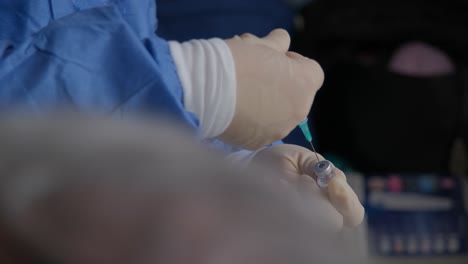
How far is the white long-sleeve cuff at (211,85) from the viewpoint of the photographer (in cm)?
34

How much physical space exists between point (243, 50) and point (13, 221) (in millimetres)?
245

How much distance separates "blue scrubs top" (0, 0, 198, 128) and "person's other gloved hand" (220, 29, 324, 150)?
4cm

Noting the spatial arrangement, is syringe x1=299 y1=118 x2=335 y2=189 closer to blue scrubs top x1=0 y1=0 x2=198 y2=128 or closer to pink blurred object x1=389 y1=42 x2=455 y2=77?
blue scrubs top x1=0 y1=0 x2=198 y2=128

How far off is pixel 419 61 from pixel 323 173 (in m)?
0.77

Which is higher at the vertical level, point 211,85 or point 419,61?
point 211,85

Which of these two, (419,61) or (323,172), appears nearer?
(323,172)

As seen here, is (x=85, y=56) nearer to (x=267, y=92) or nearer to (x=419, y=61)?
(x=267, y=92)

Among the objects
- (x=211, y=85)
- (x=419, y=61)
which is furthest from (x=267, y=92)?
(x=419, y=61)

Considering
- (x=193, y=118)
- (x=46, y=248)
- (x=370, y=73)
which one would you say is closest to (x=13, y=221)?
(x=46, y=248)

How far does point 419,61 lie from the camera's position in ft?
3.31

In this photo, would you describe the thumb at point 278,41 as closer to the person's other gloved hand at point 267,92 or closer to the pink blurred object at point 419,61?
the person's other gloved hand at point 267,92

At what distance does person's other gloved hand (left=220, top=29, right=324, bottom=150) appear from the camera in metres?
0.35

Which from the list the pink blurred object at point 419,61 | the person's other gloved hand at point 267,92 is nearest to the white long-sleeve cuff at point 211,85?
the person's other gloved hand at point 267,92

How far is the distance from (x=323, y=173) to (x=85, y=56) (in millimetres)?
158
